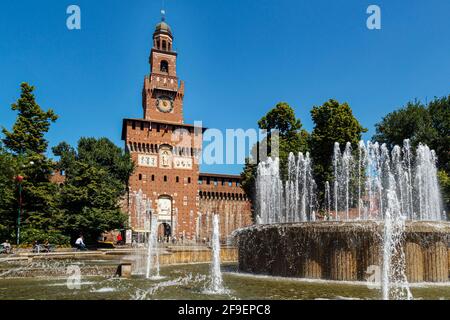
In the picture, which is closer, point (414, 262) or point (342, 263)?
point (414, 262)

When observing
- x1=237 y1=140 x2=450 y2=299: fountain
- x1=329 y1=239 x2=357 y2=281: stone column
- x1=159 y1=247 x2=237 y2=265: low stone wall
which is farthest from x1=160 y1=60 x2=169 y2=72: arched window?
x1=329 y1=239 x2=357 y2=281: stone column

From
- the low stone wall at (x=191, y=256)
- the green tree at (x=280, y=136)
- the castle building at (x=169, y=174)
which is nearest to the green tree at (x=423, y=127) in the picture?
the green tree at (x=280, y=136)

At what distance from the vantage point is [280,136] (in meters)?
31.4

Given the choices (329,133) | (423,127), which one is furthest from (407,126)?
(329,133)

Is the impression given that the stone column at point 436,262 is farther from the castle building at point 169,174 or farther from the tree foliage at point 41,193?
the castle building at point 169,174

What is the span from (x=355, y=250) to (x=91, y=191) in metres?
22.3

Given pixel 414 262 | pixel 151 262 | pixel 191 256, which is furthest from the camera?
pixel 191 256

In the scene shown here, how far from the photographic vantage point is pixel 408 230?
9914 millimetres

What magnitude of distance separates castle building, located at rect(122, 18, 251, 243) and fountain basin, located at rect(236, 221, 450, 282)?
29890 millimetres

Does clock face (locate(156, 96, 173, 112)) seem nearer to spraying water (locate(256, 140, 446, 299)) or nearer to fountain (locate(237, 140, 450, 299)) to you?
spraying water (locate(256, 140, 446, 299))

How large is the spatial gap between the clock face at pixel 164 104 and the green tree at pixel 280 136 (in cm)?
1722

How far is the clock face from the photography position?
4581 centimetres

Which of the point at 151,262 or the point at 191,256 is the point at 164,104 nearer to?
the point at 191,256
